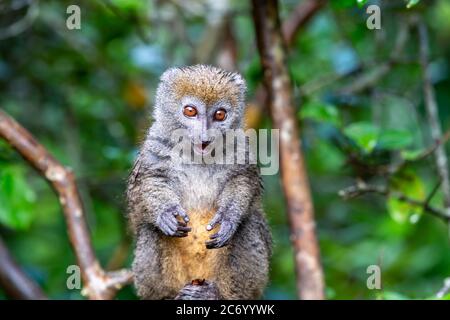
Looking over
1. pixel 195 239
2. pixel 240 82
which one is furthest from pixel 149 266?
pixel 240 82

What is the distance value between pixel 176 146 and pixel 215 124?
11.0 inches

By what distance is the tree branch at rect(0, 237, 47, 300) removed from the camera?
6090mm

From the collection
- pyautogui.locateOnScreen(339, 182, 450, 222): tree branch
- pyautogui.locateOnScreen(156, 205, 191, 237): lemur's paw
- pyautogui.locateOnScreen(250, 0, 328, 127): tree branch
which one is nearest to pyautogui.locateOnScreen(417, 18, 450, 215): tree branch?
pyautogui.locateOnScreen(339, 182, 450, 222): tree branch

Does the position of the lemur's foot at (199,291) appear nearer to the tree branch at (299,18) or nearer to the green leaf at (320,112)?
the green leaf at (320,112)

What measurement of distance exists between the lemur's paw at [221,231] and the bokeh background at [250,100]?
264 cm

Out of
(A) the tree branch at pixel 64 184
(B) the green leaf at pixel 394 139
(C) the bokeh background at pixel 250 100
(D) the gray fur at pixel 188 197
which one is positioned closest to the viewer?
(D) the gray fur at pixel 188 197

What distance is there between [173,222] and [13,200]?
84.4 inches

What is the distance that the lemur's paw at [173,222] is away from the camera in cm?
432

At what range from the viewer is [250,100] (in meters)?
7.55

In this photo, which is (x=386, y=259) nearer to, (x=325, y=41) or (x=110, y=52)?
(x=325, y=41)

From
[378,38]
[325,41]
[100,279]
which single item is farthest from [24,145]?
[325,41]

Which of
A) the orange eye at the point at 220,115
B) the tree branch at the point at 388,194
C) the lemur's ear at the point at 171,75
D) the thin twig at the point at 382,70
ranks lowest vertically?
the tree branch at the point at 388,194

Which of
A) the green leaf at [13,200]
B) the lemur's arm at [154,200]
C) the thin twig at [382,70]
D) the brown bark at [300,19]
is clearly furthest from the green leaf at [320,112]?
the green leaf at [13,200]

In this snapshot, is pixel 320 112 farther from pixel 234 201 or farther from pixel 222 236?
pixel 222 236
